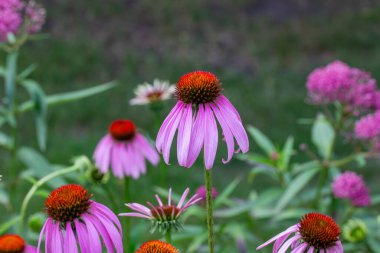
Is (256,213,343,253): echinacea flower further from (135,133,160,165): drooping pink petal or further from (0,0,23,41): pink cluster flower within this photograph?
(0,0,23,41): pink cluster flower

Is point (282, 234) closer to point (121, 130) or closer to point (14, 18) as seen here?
point (121, 130)

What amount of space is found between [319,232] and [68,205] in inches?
10.1

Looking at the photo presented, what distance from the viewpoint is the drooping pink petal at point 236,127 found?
55 cm

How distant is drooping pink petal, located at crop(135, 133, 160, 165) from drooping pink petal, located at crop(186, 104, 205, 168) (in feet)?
2.13

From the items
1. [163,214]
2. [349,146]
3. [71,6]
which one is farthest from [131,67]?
[163,214]

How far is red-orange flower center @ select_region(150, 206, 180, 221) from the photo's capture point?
0.68 meters

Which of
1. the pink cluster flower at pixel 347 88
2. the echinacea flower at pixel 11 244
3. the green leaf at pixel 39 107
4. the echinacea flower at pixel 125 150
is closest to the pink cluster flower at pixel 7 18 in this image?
the green leaf at pixel 39 107

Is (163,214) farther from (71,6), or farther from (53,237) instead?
(71,6)

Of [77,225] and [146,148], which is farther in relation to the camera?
[146,148]

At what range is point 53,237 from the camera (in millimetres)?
551

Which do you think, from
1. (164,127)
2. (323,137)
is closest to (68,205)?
(164,127)

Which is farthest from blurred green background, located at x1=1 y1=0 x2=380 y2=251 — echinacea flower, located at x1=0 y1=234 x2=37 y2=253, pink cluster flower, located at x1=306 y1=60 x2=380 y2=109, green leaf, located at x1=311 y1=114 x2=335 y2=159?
echinacea flower, located at x1=0 y1=234 x2=37 y2=253

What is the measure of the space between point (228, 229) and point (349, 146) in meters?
2.30

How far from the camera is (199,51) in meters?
4.98
